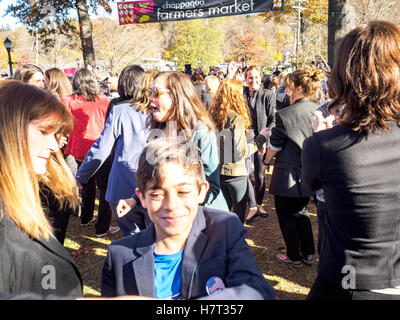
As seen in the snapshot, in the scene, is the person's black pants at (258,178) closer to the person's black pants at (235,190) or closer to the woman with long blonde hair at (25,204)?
the person's black pants at (235,190)

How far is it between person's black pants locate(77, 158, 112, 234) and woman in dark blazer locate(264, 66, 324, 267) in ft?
6.97

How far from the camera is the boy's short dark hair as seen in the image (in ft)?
5.10

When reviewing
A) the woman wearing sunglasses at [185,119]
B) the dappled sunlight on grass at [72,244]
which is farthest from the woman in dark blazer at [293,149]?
the dappled sunlight on grass at [72,244]

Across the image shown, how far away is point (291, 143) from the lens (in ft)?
11.0

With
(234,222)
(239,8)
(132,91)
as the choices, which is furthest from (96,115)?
(239,8)

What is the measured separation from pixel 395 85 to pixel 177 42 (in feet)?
166

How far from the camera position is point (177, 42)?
160 ft

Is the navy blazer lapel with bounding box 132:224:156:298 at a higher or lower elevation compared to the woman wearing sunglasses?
lower

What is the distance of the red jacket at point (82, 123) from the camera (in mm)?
4332

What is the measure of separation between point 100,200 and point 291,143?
2654 mm

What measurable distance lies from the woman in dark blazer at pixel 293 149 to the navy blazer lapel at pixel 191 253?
2.00 m

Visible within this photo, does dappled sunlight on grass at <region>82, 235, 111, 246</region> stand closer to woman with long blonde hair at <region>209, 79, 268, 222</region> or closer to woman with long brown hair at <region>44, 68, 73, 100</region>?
woman with long blonde hair at <region>209, 79, 268, 222</region>

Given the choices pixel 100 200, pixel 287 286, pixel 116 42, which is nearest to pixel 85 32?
pixel 100 200

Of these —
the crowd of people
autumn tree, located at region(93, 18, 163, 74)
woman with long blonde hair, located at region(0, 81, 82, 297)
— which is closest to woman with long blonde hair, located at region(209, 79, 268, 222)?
the crowd of people
